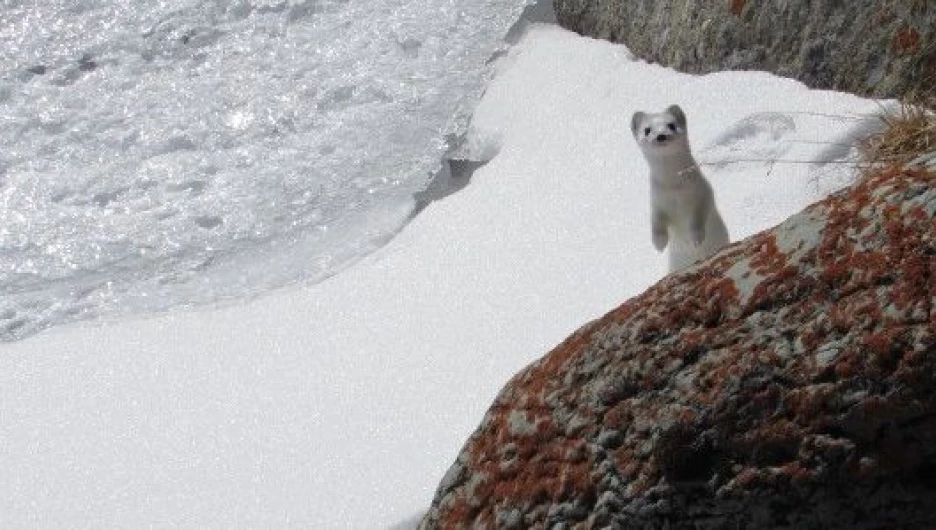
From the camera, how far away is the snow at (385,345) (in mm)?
4910

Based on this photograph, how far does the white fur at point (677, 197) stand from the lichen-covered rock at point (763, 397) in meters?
1.64

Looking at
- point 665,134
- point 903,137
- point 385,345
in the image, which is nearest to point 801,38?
point 903,137

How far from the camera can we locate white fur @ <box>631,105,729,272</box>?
439cm

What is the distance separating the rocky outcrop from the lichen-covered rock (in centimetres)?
313

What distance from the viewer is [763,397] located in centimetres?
238

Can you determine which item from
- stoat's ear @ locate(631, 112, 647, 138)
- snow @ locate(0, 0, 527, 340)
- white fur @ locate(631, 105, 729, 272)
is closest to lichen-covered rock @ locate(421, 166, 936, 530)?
white fur @ locate(631, 105, 729, 272)

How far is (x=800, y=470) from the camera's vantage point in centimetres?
231

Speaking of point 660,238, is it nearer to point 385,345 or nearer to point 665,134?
point 665,134

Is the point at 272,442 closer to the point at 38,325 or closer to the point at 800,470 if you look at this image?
the point at 38,325

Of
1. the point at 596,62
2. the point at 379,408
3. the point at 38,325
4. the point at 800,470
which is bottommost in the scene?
the point at 38,325

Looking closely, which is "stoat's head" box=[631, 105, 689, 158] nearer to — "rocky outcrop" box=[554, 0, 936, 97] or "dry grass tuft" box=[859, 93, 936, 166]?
"dry grass tuft" box=[859, 93, 936, 166]

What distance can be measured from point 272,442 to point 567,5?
14.1ft

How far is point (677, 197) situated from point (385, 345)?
1.75 m

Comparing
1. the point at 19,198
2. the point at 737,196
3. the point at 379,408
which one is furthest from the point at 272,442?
the point at 19,198
